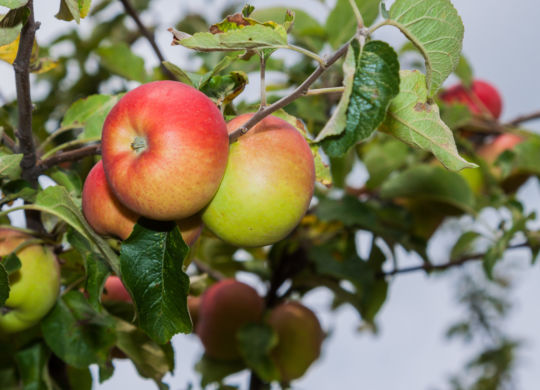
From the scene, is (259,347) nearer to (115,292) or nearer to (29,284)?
(115,292)

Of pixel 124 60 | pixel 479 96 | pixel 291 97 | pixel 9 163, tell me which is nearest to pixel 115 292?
pixel 9 163

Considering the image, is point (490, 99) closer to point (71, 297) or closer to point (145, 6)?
point (145, 6)

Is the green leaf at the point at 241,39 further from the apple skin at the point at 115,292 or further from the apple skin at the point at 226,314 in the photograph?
the apple skin at the point at 226,314

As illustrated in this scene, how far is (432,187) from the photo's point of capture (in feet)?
4.79

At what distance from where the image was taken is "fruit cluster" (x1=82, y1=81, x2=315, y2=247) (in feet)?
1.89

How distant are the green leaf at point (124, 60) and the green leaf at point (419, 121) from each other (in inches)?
29.5

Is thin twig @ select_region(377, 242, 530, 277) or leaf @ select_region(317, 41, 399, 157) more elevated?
leaf @ select_region(317, 41, 399, 157)

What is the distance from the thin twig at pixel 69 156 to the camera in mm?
806

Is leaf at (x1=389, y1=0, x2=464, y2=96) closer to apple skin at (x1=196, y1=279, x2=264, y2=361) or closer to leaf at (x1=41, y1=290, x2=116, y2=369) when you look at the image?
leaf at (x1=41, y1=290, x2=116, y2=369)

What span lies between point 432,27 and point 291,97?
0.16m

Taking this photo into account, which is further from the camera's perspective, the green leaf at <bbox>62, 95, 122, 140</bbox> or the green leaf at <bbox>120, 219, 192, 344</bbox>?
the green leaf at <bbox>62, 95, 122, 140</bbox>

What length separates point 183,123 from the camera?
1.90 ft

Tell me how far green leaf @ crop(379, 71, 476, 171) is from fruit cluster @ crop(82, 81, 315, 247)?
0.11m

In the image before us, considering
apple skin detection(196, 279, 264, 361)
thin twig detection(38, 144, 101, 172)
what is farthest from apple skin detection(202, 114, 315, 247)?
apple skin detection(196, 279, 264, 361)
